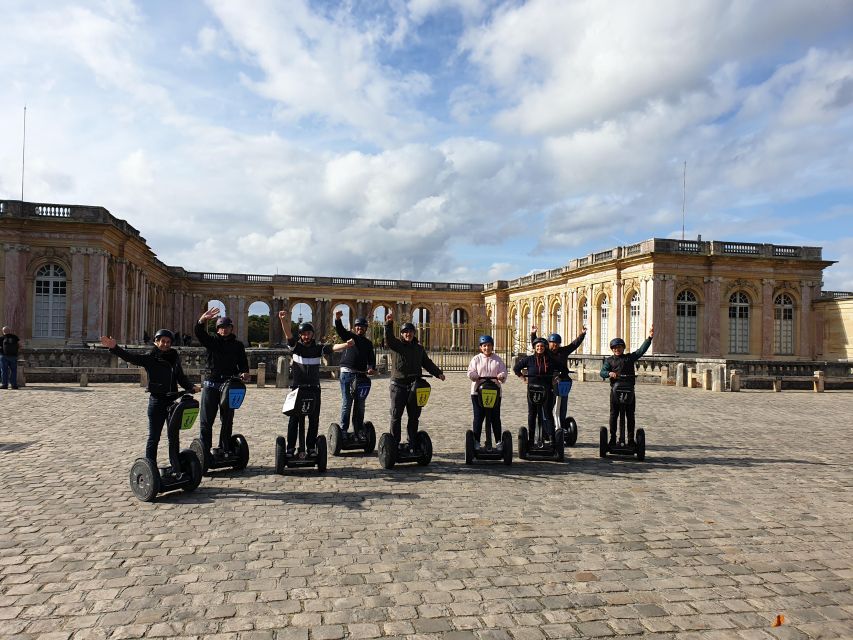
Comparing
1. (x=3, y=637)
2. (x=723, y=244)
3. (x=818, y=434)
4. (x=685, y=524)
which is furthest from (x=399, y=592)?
(x=723, y=244)

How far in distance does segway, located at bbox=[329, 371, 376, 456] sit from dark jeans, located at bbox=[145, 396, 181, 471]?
2272mm

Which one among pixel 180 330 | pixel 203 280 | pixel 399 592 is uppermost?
pixel 203 280

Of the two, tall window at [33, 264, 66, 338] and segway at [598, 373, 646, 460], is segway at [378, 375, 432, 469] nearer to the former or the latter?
segway at [598, 373, 646, 460]

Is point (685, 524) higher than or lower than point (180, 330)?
lower

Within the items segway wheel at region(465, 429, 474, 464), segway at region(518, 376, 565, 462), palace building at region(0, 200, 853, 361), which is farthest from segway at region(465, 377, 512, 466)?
palace building at region(0, 200, 853, 361)

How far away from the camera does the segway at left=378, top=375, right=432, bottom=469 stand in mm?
6676

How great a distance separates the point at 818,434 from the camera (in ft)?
32.2

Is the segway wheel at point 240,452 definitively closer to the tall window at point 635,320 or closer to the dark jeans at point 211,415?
the dark jeans at point 211,415

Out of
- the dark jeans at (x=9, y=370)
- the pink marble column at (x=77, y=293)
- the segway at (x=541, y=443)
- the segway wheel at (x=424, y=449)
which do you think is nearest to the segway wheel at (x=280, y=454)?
the segway wheel at (x=424, y=449)

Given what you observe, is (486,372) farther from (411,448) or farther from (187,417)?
(187,417)

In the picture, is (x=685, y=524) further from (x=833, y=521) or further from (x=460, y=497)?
(x=460, y=497)

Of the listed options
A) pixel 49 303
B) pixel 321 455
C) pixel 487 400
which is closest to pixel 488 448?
pixel 487 400

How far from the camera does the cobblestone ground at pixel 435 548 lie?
126 inches

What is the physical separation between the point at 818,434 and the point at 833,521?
5765 mm
